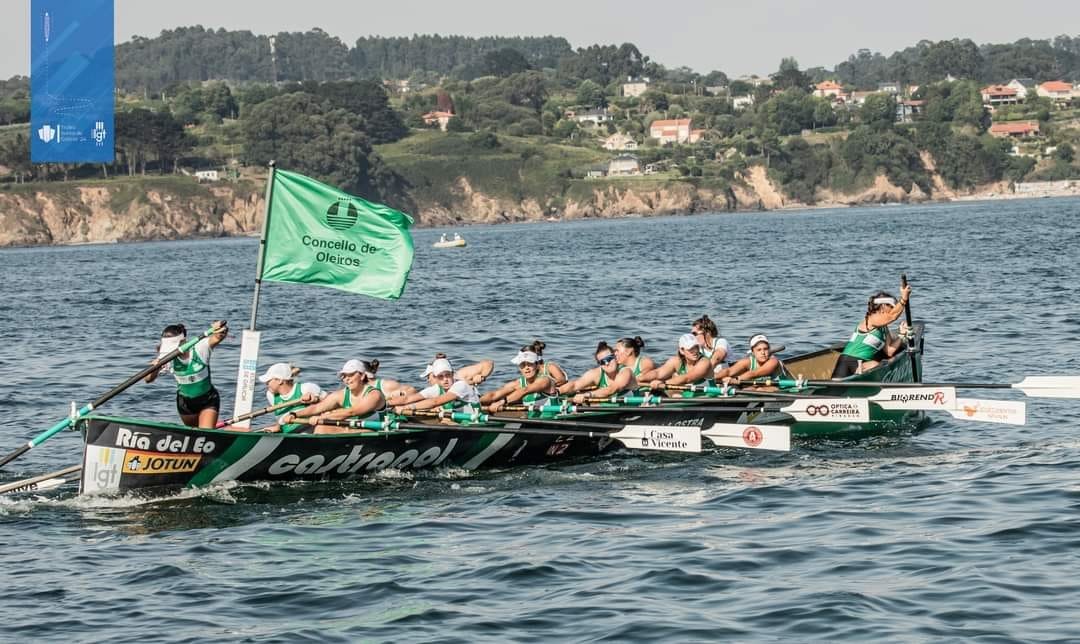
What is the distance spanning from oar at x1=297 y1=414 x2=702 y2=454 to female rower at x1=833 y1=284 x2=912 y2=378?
5490mm

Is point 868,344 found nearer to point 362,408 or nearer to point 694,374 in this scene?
point 694,374

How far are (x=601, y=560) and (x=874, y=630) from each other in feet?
11.6

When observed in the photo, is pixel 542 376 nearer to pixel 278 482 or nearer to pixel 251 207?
pixel 278 482

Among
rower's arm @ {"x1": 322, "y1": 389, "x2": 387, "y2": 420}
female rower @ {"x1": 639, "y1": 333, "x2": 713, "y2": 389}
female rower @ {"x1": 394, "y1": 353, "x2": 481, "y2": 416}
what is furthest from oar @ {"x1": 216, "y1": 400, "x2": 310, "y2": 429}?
female rower @ {"x1": 639, "y1": 333, "x2": 713, "y2": 389}

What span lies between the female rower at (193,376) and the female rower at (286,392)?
848 millimetres

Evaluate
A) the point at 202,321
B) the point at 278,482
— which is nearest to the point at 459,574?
the point at 278,482

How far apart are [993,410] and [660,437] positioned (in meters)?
5.46

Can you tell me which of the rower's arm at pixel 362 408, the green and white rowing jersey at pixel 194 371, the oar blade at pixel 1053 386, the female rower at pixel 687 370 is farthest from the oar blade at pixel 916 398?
the green and white rowing jersey at pixel 194 371

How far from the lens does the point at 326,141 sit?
197 meters

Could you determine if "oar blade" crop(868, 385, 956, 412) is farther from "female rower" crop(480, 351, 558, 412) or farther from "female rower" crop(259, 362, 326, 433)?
"female rower" crop(259, 362, 326, 433)

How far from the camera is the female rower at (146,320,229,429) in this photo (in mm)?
19609

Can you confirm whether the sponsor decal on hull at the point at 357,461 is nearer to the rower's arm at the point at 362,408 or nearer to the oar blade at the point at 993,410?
the rower's arm at the point at 362,408

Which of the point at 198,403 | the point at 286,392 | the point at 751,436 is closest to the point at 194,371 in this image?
the point at 198,403

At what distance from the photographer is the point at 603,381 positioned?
2314 centimetres
